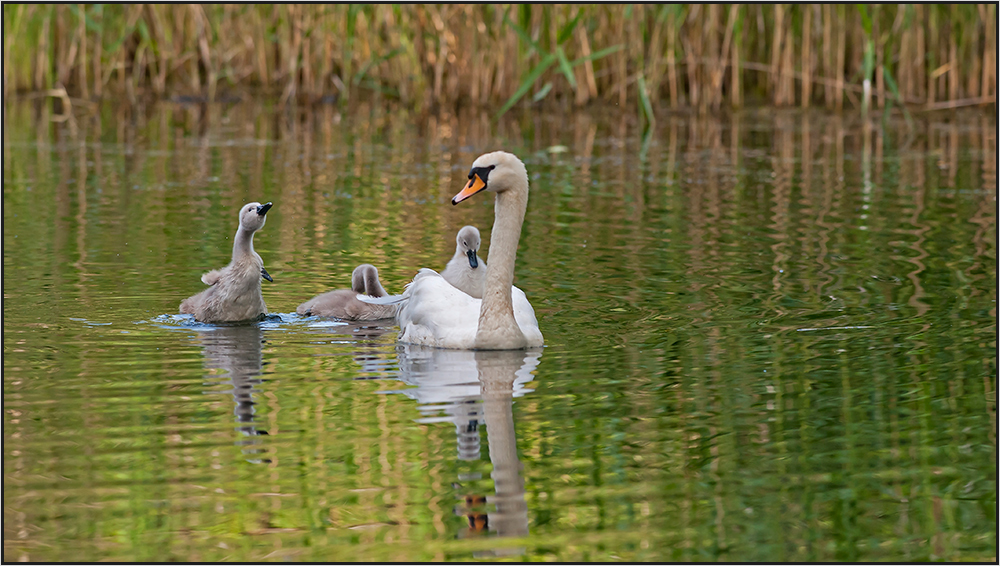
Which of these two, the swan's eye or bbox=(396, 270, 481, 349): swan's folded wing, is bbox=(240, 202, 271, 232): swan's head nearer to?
bbox=(396, 270, 481, 349): swan's folded wing

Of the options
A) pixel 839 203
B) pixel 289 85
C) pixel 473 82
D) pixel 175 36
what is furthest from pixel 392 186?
pixel 175 36

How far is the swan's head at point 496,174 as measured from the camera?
23.7 ft

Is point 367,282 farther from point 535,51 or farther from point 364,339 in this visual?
point 535,51

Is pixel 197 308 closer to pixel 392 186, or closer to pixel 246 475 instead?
pixel 246 475

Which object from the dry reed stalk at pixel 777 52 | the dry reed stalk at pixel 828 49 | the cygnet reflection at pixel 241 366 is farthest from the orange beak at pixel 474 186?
the dry reed stalk at pixel 828 49

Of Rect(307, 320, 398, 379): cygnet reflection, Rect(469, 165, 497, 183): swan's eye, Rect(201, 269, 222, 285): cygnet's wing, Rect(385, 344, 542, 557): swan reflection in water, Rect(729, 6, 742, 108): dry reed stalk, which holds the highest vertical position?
Rect(729, 6, 742, 108): dry reed stalk

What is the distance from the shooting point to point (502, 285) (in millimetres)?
7152

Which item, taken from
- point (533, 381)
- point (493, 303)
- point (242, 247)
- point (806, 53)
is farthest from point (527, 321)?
point (806, 53)

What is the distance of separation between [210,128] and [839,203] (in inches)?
337

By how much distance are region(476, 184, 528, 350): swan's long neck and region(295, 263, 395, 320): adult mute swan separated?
3.64ft

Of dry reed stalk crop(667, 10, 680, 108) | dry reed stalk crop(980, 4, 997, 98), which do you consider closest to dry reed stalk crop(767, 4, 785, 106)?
dry reed stalk crop(667, 10, 680, 108)

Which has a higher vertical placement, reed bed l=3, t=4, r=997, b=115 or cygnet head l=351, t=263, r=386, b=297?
reed bed l=3, t=4, r=997, b=115

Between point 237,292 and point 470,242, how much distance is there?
1.43m

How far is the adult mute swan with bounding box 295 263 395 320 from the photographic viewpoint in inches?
321
